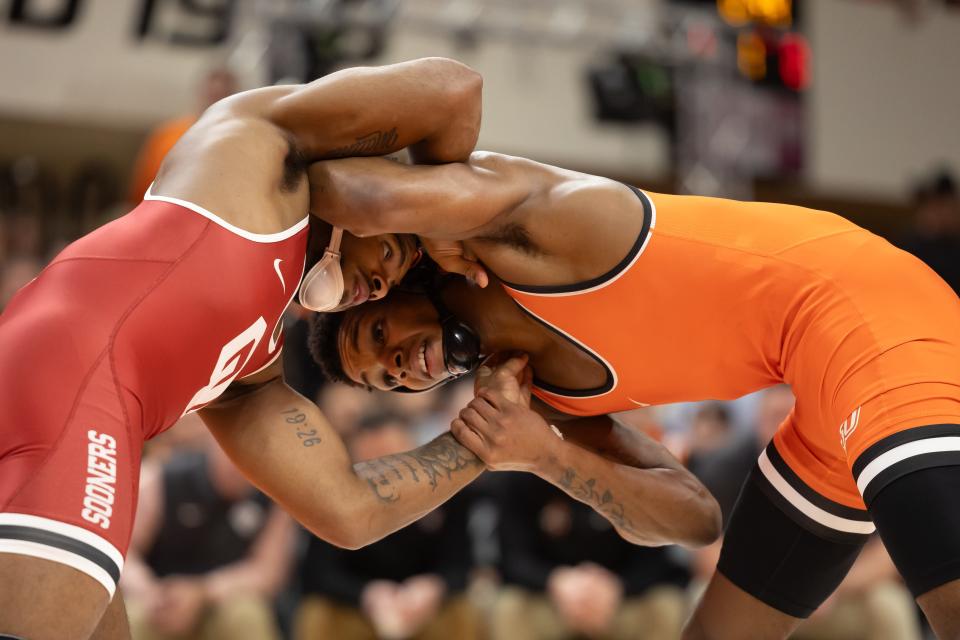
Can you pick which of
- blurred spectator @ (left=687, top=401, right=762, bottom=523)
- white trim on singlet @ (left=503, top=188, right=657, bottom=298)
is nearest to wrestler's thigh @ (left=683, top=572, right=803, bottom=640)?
white trim on singlet @ (left=503, top=188, right=657, bottom=298)

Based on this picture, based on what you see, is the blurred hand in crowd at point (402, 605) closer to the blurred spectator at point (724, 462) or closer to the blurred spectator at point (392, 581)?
the blurred spectator at point (392, 581)

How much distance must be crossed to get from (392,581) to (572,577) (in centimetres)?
92

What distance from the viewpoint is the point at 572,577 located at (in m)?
6.11

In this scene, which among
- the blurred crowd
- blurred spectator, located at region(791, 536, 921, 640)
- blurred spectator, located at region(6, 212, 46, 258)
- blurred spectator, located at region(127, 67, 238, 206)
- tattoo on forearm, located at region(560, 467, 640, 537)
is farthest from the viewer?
blurred spectator, located at region(6, 212, 46, 258)

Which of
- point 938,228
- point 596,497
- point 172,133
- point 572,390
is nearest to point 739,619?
point 596,497

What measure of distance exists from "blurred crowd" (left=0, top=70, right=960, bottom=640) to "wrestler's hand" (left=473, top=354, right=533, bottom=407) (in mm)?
2491

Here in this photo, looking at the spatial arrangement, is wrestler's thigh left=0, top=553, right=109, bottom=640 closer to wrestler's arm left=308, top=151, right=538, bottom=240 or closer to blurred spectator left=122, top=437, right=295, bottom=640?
wrestler's arm left=308, top=151, right=538, bottom=240

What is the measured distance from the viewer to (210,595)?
18.5 ft

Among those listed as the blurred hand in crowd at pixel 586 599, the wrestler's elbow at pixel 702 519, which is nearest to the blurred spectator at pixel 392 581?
the blurred hand in crowd at pixel 586 599

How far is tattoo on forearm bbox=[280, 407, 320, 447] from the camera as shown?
11.0 feet

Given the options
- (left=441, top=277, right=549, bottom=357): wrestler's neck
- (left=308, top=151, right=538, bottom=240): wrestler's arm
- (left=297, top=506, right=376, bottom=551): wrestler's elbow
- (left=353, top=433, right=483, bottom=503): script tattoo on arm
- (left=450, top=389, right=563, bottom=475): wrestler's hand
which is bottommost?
(left=297, top=506, right=376, bottom=551): wrestler's elbow

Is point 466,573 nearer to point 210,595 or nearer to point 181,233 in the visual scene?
point 210,595

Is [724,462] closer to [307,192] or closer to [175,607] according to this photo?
[175,607]

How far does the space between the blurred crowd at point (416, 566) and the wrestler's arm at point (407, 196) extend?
299cm
